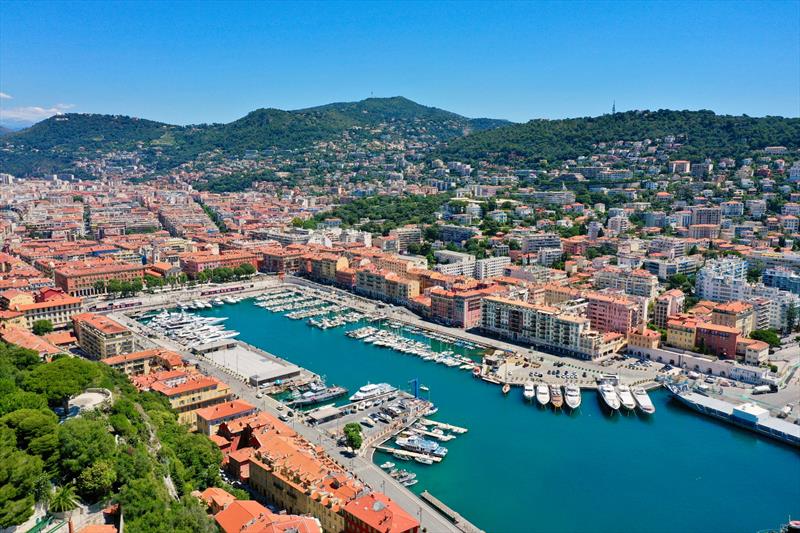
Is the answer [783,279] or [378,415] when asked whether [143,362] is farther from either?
[783,279]

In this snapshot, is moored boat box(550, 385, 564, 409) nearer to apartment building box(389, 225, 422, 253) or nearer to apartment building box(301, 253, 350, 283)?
apartment building box(301, 253, 350, 283)

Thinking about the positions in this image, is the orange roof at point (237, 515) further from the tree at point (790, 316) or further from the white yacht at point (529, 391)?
the tree at point (790, 316)

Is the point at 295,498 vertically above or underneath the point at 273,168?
underneath

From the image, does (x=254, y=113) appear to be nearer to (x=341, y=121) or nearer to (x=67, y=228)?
(x=341, y=121)

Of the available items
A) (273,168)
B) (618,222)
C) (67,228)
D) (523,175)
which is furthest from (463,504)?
(273,168)

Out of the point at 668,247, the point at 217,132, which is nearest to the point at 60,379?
the point at 668,247

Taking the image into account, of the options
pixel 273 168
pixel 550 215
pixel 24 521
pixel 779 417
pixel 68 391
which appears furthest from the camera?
pixel 273 168

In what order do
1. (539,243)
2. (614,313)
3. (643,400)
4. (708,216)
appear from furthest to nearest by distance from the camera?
(708,216)
(539,243)
(614,313)
(643,400)
